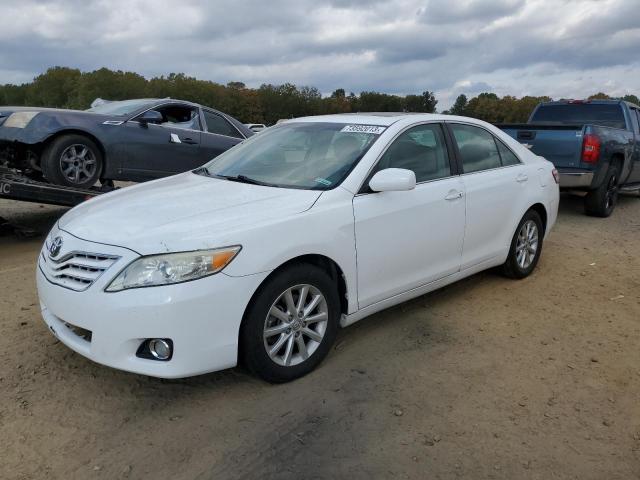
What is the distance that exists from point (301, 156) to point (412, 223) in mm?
929

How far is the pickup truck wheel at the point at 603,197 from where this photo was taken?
8.75m

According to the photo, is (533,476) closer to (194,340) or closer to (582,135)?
(194,340)

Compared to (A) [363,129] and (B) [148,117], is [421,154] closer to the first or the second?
(A) [363,129]

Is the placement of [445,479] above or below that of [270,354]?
below

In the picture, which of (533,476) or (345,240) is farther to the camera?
(345,240)

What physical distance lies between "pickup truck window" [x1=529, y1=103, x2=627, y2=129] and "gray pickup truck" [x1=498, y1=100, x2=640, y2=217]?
2 cm

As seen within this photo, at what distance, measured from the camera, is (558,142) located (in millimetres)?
8430

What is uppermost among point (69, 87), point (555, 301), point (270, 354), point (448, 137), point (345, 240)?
point (69, 87)

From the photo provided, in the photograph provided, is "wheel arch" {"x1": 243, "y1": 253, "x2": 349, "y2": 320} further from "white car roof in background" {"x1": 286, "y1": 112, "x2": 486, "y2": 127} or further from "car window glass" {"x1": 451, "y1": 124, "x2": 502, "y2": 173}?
"car window glass" {"x1": 451, "y1": 124, "x2": 502, "y2": 173}

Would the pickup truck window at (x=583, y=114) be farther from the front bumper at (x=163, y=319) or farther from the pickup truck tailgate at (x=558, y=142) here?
the front bumper at (x=163, y=319)

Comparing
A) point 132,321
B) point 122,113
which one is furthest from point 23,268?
point 132,321

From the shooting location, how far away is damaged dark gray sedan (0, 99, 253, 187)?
249 inches

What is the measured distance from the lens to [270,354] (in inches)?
124

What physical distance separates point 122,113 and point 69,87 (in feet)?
321
